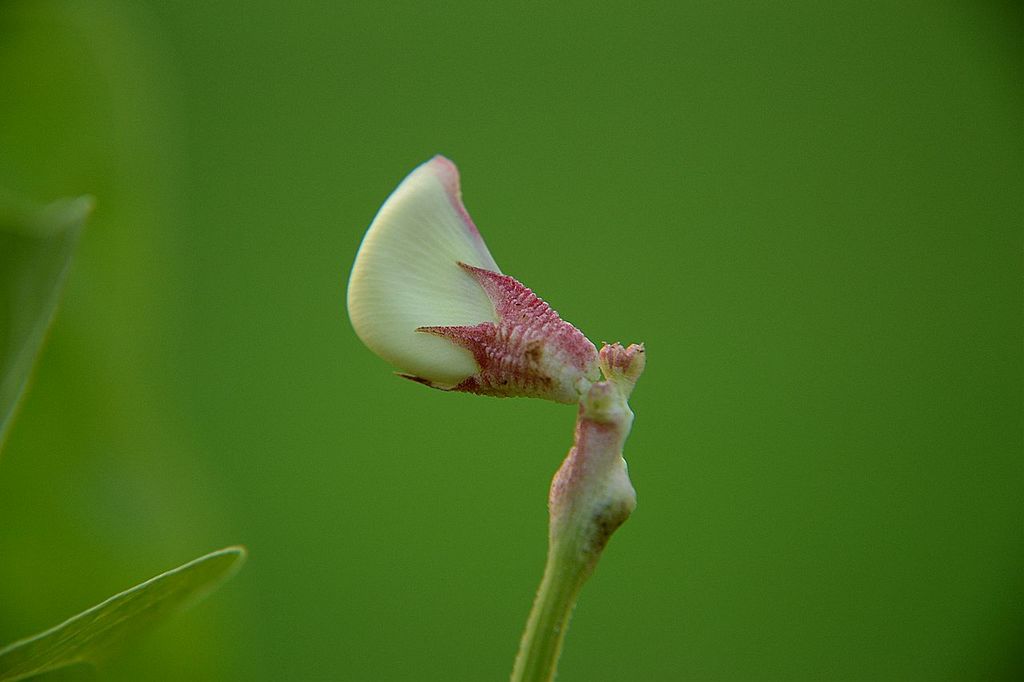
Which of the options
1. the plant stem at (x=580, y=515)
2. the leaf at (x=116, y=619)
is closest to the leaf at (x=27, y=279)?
the leaf at (x=116, y=619)

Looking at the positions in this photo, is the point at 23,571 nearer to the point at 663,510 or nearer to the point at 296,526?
the point at 296,526

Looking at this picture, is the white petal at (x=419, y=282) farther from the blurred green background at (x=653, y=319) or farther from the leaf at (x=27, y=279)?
the blurred green background at (x=653, y=319)

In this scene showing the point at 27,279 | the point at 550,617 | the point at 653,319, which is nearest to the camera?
the point at 550,617

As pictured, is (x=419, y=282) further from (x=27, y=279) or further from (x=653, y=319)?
(x=653, y=319)

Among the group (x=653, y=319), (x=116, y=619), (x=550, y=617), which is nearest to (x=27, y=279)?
(x=116, y=619)

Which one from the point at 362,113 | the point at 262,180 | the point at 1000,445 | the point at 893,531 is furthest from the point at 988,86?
the point at 262,180

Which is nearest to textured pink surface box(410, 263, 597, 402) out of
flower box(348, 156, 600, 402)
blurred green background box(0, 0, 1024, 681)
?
flower box(348, 156, 600, 402)
